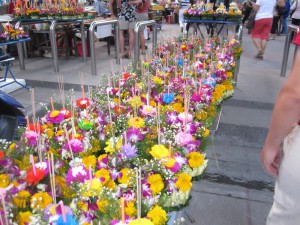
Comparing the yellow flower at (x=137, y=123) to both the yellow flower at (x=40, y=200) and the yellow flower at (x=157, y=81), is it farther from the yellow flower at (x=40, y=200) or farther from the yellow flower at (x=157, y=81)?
the yellow flower at (x=157, y=81)

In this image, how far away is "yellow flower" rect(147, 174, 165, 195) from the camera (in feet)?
5.61

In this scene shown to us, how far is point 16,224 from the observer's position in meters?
1.36

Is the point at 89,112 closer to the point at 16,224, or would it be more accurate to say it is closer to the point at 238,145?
the point at 16,224

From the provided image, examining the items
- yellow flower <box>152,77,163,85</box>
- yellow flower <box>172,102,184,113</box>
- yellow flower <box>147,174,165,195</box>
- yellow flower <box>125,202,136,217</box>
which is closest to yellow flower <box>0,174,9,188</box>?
yellow flower <box>125,202,136,217</box>

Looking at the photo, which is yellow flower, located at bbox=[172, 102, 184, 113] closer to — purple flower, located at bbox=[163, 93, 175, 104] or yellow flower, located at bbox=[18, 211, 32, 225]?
purple flower, located at bbox=[163, 93, 175, 104]

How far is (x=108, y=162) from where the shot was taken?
6.22ft

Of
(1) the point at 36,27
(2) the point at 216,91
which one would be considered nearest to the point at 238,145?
(2) the point at 216,91

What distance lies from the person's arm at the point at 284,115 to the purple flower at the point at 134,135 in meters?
0.82

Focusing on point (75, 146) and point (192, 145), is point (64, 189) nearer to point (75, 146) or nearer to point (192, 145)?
point (75, 146)

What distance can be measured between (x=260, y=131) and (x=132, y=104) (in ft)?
7.85

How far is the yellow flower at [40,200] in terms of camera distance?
145 centimetres

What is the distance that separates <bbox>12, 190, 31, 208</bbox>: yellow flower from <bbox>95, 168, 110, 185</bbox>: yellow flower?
0.34 metres

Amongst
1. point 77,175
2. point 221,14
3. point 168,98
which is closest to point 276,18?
point 221,14

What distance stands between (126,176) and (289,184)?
80cm
